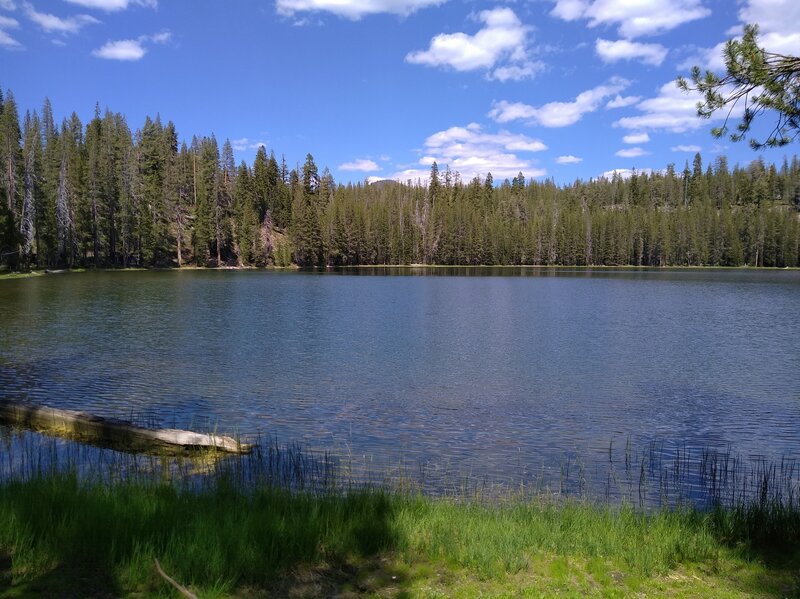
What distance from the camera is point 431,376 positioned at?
75.2 ft

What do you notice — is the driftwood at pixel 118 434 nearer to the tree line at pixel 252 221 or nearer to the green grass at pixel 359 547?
the green grass at pixel 359 547

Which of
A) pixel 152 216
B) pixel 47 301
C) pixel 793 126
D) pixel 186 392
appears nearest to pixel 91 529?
pixel 793 126

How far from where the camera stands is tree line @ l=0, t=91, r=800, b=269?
86.9 meters

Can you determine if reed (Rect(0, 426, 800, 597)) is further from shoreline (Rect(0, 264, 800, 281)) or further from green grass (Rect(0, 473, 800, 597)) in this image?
shoreline (Rect(0, 264, 800, 281))

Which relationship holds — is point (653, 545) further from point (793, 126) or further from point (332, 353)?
point (332, 353)

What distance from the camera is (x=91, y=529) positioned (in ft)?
21.1

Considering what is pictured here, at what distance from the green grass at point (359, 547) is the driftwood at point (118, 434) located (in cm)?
378

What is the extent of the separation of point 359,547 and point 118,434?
8.15 m

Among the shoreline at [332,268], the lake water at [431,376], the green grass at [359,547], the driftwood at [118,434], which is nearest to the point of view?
the green grass at [359,547]

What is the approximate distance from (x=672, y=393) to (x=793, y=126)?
45.8 feet

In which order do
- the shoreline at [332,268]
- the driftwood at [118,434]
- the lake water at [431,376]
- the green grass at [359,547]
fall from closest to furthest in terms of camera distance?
the green grass at [359,547] → the driftwood at [118,434] → the lake water at [431,376] → the shoreline at [332,268]

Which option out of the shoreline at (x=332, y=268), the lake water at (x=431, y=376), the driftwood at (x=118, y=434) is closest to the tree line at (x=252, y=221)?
the shoreline at (x=332, y=268)

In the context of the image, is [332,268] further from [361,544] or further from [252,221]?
[361,544]

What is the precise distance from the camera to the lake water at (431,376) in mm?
15008
